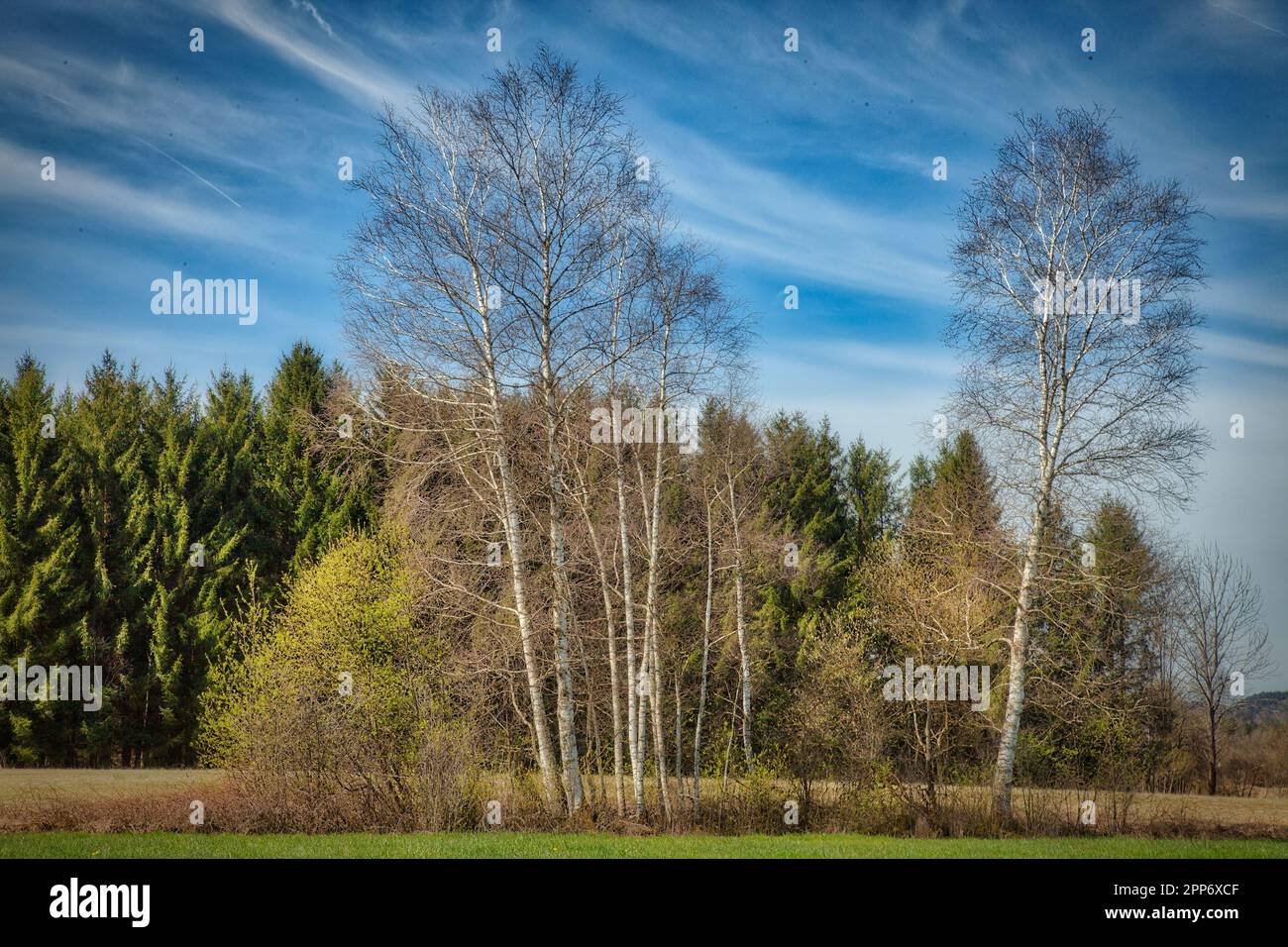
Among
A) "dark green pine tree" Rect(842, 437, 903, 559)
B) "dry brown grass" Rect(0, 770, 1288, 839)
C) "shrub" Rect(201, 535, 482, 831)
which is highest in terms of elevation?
"dark green pine tree" Rect(842, 437, 903, 559)

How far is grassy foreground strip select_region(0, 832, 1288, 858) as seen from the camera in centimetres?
1174

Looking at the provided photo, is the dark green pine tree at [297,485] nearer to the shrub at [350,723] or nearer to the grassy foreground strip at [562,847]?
the shrub at [350,723]

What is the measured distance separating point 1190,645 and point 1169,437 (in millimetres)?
15804

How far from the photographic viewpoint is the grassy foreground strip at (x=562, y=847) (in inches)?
462

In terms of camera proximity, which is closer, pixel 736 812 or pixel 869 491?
pixel 736 812

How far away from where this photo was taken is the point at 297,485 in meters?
32.2

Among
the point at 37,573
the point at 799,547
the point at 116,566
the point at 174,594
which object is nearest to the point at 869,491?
the point at 799,547

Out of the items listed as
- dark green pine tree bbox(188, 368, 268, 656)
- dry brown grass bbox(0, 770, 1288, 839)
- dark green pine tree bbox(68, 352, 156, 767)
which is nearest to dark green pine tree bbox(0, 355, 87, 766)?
A: dark green pine tree bbox(68, 352, 156, 767)

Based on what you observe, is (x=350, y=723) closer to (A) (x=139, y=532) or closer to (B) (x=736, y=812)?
(B) (x=736, y=812)

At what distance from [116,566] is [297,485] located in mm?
5967

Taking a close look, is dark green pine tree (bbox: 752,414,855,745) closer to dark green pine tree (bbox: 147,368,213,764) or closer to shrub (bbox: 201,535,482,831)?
shrub (bbox: 201,535,482,831)

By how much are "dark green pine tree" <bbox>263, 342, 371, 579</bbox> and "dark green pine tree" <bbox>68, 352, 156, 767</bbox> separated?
3945 mm

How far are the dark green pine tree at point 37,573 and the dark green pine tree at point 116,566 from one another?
0.55 metres
